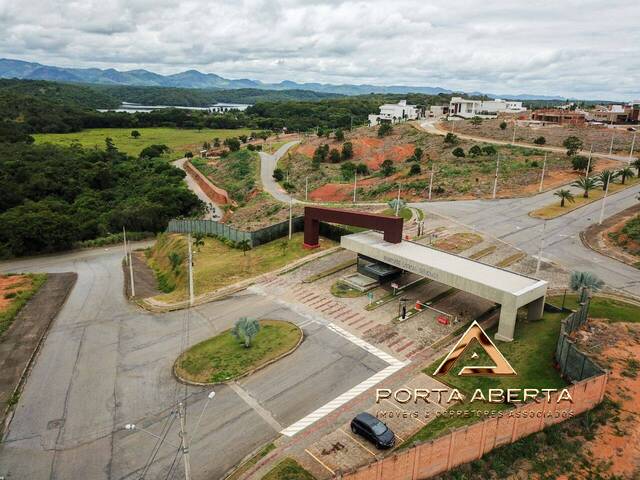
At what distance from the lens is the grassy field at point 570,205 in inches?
2408

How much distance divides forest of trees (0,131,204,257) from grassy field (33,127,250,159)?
1527cm

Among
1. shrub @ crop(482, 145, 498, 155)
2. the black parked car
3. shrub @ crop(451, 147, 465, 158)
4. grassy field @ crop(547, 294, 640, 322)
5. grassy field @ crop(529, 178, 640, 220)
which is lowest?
the black parked car

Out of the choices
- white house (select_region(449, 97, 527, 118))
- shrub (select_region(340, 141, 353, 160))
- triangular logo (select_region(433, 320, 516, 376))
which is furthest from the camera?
white house (select_region(449, 97, 527, 118))

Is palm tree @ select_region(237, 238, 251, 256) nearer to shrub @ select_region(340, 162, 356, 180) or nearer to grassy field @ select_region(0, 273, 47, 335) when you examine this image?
grassy field @ select_region(0, 273, 47, 335)

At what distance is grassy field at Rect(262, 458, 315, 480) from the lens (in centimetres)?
2111

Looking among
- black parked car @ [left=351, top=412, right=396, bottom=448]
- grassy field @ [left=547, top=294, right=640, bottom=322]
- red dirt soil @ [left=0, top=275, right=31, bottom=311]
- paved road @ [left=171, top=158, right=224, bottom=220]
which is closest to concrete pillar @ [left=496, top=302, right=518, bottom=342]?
grassy field @ [left=547, top=294, right=640, bottom=322]

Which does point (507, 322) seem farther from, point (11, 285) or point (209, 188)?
point (209, 188)

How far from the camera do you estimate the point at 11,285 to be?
49.5 metres

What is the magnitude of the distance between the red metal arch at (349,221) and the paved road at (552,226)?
16.4 m

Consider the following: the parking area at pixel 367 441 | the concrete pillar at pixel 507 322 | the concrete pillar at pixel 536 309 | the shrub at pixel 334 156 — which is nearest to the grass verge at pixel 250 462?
the parking area at pixel 367 441

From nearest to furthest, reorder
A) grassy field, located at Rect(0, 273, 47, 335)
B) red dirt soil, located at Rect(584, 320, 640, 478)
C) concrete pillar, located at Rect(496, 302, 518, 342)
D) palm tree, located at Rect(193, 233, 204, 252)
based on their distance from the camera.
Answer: red dirt soil, located at Rect(584, 320, 640, 478) → concrete pillar, located at Rect(496, 302, 518, 342) → grassy field, located at Rect(0, 273, 47, 335) → palm tree, located at Rect(193, 233, 204, 252)

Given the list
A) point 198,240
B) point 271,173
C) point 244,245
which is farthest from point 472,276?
point 271,173

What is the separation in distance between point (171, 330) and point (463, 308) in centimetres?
2443

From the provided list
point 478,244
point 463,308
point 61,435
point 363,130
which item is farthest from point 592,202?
point 363,130
